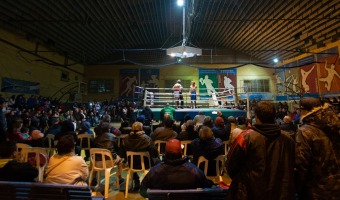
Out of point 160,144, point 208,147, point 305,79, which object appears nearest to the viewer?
point 208,147

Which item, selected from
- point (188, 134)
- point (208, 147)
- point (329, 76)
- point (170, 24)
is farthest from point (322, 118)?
point (329, 76)

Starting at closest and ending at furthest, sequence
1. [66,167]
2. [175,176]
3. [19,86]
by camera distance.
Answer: [175,176]
[66,167]
[19,86]

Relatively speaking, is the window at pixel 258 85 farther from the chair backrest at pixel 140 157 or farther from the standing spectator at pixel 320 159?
the standing spectator at pixel 320 159

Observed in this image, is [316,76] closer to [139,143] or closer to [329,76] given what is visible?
[329,76]

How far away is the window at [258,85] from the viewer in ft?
51.6

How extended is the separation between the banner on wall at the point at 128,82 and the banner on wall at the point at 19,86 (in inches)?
234

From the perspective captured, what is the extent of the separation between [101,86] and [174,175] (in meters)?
15.4

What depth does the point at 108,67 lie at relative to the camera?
53.4ft

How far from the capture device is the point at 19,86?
9.59 metres

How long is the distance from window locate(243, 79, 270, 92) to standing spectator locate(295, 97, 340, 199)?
49.2 ft

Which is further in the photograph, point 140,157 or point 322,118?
point 140,157

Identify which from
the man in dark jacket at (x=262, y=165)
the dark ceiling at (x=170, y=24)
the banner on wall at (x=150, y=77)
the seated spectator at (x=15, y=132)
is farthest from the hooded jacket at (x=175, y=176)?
the banner on wall at (x=150, y=77)

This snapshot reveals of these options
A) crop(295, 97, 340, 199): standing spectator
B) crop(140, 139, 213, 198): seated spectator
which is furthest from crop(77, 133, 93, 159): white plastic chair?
crop(295, 97, 340, 199): standing spectator

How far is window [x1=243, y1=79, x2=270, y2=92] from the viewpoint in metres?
15.7
